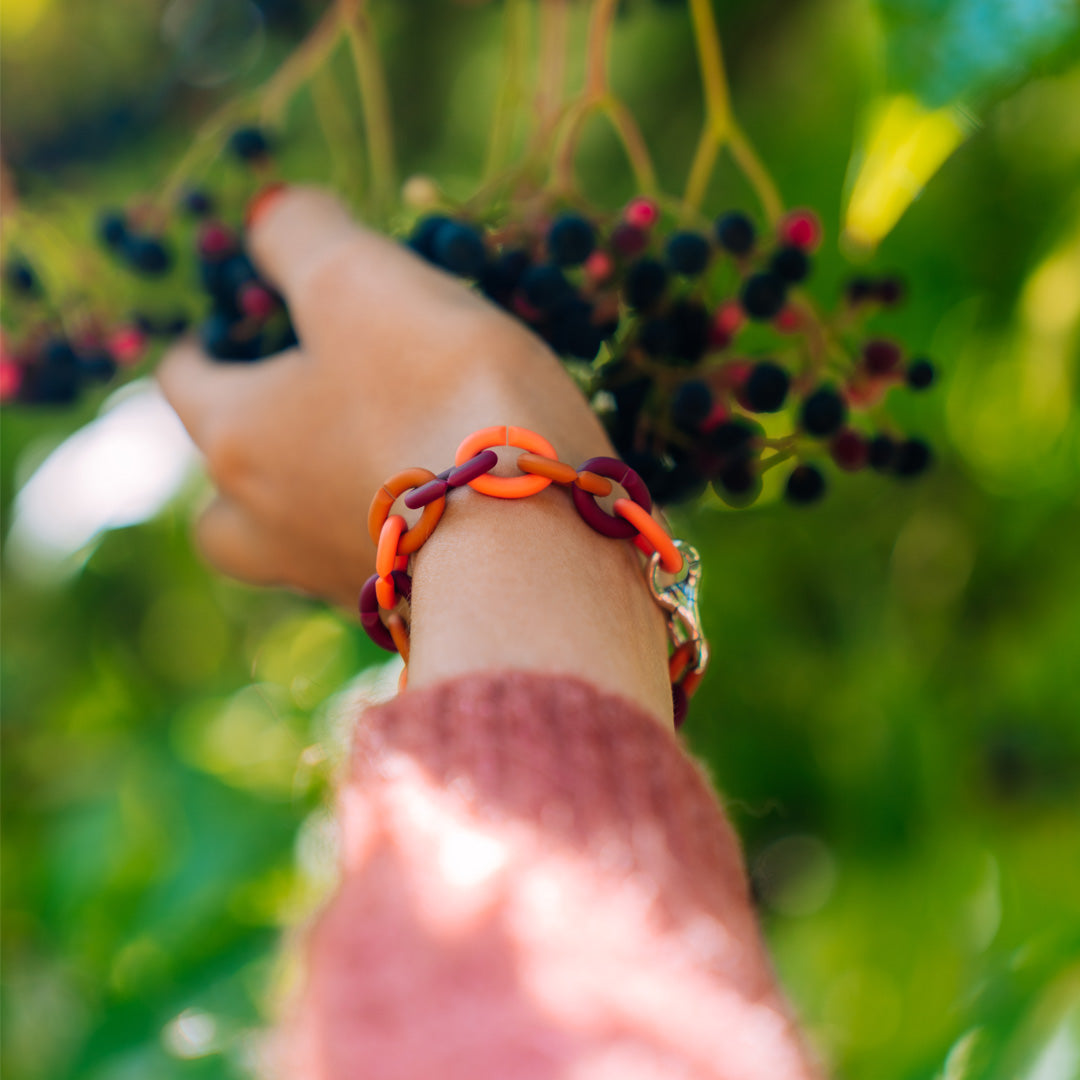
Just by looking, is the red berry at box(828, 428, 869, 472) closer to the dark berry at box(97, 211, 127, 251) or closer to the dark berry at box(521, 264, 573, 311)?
the dark berry at box(521, 264, 573, 311)

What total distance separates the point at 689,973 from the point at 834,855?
99cm

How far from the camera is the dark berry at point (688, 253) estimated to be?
0.61 m

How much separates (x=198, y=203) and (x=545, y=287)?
35 centimetres

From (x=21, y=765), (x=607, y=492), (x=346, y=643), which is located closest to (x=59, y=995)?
(x=21, y=765)

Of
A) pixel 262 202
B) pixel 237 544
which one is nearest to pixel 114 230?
pixel 262 202

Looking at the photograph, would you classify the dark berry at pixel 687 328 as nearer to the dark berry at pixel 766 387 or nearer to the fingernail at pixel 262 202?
the dark berry at pixel 766 387

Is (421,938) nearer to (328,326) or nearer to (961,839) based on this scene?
(328,326)

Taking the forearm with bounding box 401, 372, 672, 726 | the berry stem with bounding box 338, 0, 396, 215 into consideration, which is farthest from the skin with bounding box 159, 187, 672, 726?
the berry stem with bounding box 338, 0, 396, 215

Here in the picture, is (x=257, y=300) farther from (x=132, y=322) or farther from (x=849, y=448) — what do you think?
(x=849, y=448)

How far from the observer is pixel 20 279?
2.74ft

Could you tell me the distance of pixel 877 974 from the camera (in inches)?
39.9

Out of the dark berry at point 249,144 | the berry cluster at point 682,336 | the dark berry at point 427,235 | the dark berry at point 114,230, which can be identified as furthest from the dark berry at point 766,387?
the dark berry at point 114,230

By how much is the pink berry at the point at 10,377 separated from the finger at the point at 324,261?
0.27 meters

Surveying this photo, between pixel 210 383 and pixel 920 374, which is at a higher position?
pixel 920 374
